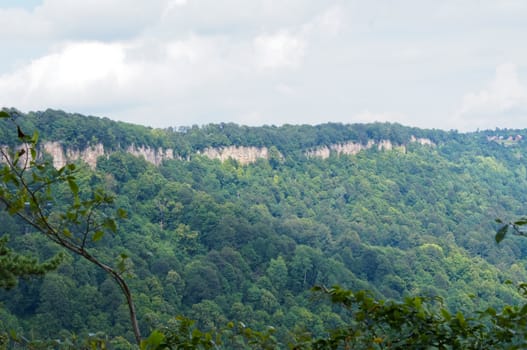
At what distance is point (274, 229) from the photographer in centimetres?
6375

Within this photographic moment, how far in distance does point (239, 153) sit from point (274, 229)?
32.1m

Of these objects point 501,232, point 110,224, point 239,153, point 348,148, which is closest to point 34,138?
point 110,224

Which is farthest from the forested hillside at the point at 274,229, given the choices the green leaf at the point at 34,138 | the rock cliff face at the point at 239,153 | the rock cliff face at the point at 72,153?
the green leaf at the point at 34,138

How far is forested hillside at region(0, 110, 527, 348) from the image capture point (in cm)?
3938

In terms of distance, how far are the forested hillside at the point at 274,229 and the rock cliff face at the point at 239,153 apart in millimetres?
734

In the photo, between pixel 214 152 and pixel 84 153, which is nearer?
pixel 84 153

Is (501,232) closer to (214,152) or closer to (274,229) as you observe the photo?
(274,229)

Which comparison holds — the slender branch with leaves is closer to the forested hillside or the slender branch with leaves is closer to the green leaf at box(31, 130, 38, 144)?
the green leaf at box(31, 130, 38, 144)

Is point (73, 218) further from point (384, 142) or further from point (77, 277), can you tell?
point (384, 142)

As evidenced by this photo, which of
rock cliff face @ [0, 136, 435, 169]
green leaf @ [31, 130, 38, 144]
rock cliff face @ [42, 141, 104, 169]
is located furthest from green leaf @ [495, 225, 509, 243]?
rock cliff face @ [42, 141, 104, 169]

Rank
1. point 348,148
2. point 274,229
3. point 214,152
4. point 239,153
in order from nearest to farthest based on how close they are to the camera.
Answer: point 274,229, point 214,152, point 239,153, point 348,148

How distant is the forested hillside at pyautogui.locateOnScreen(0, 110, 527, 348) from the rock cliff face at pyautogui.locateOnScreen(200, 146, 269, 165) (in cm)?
73

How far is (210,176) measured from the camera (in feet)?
279

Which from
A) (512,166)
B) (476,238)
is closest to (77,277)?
(476,238)
